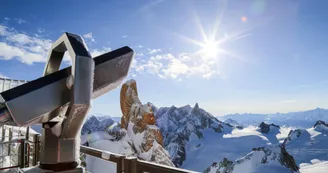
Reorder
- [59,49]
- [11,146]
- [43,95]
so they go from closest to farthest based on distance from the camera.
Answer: [43,95]
[59,49]
[11,146]

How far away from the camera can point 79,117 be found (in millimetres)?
1567

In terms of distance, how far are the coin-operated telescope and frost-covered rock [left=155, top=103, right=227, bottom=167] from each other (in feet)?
285

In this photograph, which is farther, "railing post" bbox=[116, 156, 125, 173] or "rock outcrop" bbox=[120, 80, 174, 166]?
"rock outcrop" bbox=[120, 80, 174, 166]

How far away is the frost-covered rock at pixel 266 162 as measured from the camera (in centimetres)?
4150

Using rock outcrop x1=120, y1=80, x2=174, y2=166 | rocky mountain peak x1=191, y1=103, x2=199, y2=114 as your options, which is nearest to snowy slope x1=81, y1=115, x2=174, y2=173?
rock outcrop x1=120, y1=80, x2=174, y2=166

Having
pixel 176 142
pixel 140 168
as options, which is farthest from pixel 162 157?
pixel 176 142

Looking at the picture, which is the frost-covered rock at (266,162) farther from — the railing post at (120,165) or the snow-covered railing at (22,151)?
the railing post at (120,165)

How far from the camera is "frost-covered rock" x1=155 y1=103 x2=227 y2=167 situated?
91.1m

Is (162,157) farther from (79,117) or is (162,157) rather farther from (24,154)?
(79,117)

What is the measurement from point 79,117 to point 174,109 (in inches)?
4070

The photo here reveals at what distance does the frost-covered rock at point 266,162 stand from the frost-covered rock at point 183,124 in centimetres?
4207

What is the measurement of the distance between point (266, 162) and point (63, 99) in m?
47.5

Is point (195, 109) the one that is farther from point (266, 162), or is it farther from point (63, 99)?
point (63, 99)

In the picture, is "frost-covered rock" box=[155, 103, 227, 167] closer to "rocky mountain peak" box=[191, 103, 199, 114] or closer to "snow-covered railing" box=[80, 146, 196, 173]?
"rocky mountain peak" box=[191, 103, 199, 114]
